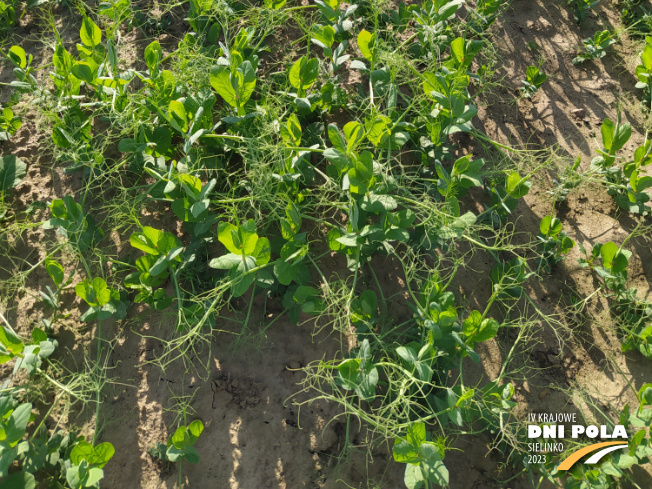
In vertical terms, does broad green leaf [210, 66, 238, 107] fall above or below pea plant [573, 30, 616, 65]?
below

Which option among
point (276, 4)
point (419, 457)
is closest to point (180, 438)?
point (419, 457)

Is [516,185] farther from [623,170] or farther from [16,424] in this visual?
[16,424]

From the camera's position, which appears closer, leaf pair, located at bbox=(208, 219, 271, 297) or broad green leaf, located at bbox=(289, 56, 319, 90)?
leaf pair, located at bbox=(208, 219, 271, 297)

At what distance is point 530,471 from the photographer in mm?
1688

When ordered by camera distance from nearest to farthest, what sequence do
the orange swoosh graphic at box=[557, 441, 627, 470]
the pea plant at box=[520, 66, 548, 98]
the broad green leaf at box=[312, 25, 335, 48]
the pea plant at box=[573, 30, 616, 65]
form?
the orange swoosh graphic at box=[557, 441, 627, 470] < the broad green leaf at box=[312, 25, 335, 48] < the pea plant at box=[520, 66, 548, 98] < the pea plant at box=[573, 30, 616, 65]

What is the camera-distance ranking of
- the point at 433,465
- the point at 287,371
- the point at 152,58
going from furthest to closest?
the point at 152,58 < the point at 287,371 < the point at 433,465

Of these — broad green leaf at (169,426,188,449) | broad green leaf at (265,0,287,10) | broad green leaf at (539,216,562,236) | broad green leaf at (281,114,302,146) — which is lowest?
broad green leaf at (169,426,188,449)

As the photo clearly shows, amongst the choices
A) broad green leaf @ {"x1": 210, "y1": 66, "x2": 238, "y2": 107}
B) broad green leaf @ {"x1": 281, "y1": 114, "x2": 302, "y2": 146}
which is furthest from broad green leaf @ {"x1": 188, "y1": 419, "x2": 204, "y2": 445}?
broad green leaf @ {"x1": 210, "y1": 66, "x2": 238, "y2": 107}

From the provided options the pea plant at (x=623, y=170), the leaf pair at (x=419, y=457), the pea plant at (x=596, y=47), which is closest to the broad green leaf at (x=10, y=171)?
the leaf pair at (x=419, y=457)

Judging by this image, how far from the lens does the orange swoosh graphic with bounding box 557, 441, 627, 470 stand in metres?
1.69

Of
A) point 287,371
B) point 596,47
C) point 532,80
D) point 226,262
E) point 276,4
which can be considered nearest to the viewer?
point 226,262

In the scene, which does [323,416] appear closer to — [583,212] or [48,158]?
[583,212]

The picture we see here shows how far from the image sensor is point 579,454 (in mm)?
1699

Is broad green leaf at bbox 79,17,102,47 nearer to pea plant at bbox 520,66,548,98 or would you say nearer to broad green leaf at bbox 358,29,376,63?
broad green leaf at bbox 358,29,376,63
